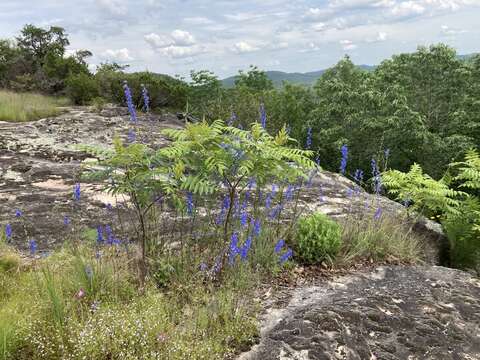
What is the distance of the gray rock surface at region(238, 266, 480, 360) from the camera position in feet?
10.0

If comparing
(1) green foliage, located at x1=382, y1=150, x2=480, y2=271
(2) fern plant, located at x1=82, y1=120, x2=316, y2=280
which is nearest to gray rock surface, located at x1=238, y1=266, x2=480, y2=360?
(2) fern plant, located at x1=82, y1=120, x2=316, y2=280

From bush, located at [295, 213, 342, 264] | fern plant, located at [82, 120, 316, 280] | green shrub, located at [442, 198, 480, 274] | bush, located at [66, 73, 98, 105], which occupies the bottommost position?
green shrub, located at [442, 198, 480, 274]

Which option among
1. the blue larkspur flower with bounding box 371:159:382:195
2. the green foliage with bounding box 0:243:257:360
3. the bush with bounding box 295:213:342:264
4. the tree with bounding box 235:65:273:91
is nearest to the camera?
the green foliage with bounding box 0:243:257:360

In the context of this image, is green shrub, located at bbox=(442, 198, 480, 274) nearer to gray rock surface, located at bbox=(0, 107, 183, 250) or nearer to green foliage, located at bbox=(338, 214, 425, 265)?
green foliage, located at bbox=(338, 214, 425, 265)

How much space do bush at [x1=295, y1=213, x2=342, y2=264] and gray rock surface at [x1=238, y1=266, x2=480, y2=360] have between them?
339 mm

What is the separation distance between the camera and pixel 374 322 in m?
3.41

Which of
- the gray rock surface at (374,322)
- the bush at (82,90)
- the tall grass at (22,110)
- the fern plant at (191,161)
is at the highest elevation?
the bush at (82,90)

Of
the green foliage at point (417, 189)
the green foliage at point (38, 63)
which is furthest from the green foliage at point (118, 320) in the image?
the green foliage at point (38, 63)

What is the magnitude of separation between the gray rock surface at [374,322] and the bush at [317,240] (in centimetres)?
34

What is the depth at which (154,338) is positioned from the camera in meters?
2.79

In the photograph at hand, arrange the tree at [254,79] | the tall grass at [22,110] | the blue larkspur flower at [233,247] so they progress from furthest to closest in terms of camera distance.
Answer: the tree at [254,79] → the tall grass at [22,110] → the blue larkspur flower at [233,247]

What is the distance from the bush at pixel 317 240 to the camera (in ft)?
14.7

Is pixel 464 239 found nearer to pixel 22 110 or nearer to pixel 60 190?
pixel 60 190

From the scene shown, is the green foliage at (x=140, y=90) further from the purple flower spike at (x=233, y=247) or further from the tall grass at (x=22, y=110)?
the purple flower spike at (x=233, y=247)
